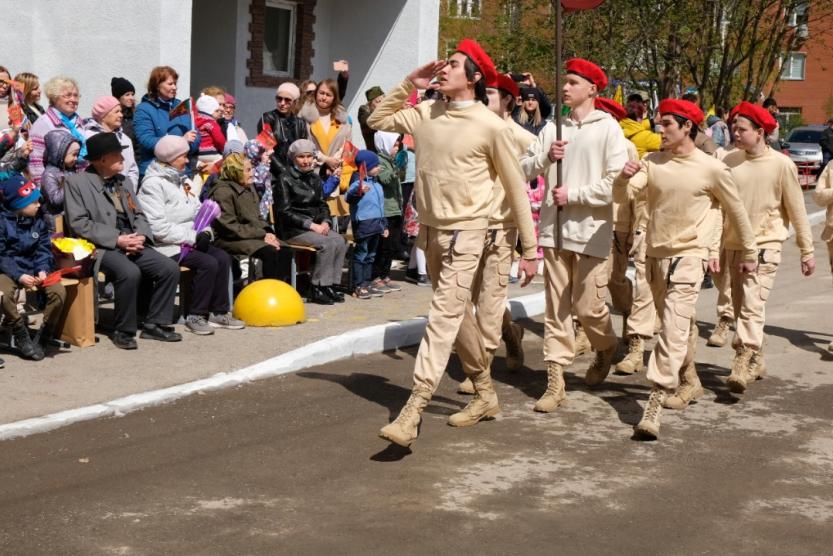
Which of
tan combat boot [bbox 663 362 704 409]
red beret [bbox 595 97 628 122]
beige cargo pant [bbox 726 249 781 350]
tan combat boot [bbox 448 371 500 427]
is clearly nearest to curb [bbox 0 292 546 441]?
tan combat boot [bbox 448 371 500 427]

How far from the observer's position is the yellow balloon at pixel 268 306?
1088 cm

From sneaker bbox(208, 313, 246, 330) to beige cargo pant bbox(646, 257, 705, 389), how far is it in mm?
3664

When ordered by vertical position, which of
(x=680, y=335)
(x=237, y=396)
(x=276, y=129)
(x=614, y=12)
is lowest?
→ (x=237, y=396)

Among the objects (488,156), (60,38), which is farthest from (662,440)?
(60,38)

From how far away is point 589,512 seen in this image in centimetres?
652

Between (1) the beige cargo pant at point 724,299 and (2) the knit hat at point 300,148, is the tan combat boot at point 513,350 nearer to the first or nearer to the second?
(1) the beige cargo pant at point 724,299

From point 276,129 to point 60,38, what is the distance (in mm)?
3543

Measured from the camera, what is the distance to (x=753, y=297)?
9.62 metres

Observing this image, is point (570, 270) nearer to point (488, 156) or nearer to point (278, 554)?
point (488, 156)

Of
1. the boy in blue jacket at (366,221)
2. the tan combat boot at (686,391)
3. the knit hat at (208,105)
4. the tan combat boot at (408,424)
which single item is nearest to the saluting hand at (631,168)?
the tan combat boot at (686,391)

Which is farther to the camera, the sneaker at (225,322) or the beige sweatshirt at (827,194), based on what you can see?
the beige sweatshirt at (827,194)

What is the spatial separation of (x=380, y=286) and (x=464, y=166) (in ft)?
17.4

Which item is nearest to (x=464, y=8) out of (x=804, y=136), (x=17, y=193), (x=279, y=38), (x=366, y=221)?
(x=804, y=136)

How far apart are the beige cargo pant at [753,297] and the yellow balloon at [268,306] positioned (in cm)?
353
